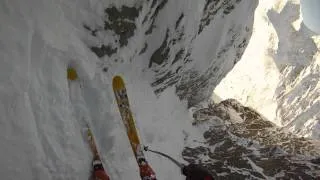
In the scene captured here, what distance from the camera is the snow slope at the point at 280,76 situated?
305ft

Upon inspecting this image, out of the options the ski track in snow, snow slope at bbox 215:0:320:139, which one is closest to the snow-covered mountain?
the ski track in snow

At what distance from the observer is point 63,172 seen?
31.7 ft

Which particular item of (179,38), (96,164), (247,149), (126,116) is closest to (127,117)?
(126,116)

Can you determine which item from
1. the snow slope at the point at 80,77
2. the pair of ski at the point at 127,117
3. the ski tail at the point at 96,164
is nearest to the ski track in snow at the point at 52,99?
the snow slope at the point at 80,77

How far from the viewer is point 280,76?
3720 inches

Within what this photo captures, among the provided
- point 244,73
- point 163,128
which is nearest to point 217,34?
point 163,128

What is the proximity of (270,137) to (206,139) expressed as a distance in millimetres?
7161

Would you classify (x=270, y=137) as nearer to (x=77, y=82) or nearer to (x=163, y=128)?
(x=163, y=128)

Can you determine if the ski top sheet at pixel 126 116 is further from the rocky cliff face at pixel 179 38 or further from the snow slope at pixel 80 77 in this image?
the rocky cliff face at pixel 179 38

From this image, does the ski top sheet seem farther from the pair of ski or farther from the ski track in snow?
the ski track in snow

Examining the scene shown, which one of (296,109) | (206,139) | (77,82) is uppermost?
(296,109)

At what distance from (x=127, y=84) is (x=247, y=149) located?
1221 cm

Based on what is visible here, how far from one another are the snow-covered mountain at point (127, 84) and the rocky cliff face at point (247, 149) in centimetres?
11

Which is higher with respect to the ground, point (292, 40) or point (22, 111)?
point (292, 40)
